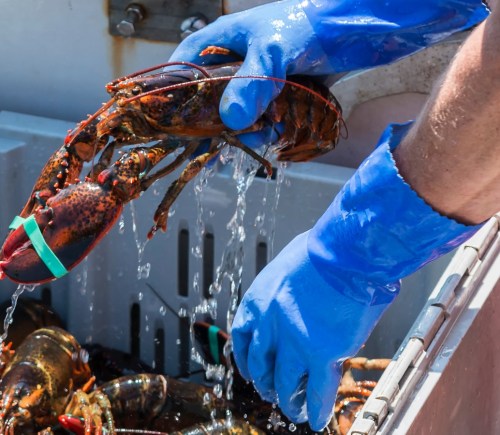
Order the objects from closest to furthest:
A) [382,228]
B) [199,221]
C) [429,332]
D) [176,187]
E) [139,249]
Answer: [382,228], [429,332], [176,187], [199,221], [139,249]

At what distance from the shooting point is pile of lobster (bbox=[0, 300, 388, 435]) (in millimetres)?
2645

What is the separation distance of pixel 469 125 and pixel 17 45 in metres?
2.02

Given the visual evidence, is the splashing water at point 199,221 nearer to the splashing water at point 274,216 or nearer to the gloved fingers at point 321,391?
the splashing water at point 274,216

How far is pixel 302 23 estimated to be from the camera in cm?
212

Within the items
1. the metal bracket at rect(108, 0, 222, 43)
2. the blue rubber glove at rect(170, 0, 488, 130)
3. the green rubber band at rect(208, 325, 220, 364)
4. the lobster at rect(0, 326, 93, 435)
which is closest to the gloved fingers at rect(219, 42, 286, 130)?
the blue rubber glove at rect(170, 0, 488, 130)

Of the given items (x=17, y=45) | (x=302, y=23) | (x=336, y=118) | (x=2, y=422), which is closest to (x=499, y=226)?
(x=336, y=118)

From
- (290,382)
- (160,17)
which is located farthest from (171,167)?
(160,17)

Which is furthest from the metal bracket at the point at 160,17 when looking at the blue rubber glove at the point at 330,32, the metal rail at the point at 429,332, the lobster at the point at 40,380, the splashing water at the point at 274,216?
the metal rail at the point at 429,332

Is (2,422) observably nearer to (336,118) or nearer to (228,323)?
(228,323)

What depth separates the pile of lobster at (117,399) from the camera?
264 cm

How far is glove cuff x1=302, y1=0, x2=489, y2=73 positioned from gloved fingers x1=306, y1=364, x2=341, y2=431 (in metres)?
0.67

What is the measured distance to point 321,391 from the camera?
1.89m

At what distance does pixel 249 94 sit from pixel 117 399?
1.19 metres

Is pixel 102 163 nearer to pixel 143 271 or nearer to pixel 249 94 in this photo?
pixel 249 94
